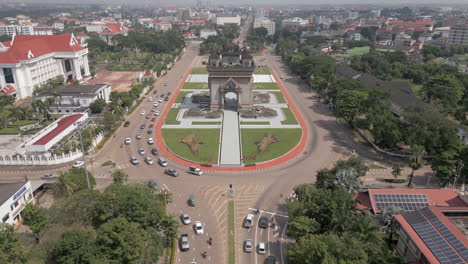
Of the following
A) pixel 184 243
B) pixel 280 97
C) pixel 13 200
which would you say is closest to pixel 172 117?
pixel 280 97

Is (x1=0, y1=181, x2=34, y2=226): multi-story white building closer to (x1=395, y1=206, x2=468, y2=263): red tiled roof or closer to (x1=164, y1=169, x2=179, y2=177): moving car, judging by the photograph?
(x1=164, y1=169, x2=179, y2=177): moving car

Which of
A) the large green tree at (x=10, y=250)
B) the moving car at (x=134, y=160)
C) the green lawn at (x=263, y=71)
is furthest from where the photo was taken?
the green lawn at (x=263, y=71)

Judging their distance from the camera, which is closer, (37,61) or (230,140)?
(230,140)

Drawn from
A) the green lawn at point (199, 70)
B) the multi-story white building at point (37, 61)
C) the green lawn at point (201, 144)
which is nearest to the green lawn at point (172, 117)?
the green lawn at point (201, 144)

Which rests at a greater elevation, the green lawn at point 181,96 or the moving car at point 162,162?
the green lawn at point 181,96

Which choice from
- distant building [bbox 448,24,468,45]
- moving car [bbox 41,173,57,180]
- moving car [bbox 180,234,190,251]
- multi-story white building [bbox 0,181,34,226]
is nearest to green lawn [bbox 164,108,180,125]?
moving car [bbox 41,173,57,180]

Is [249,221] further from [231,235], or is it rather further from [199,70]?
[199,70]

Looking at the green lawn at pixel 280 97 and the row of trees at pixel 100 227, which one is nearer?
the row of trees at pixel 100 227

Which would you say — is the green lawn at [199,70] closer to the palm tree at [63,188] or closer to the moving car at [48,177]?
the moving car at [48,177]
